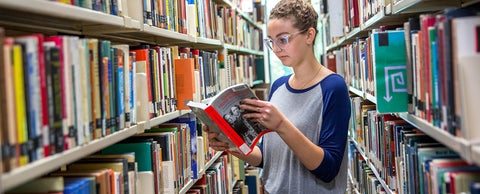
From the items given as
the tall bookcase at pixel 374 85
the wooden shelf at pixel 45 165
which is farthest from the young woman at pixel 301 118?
the wooden shelf at pixel 45 165

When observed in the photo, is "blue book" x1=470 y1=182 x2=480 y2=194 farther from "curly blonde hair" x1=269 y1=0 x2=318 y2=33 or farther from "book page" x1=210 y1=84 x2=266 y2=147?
"curly blonde hair" x1=269 y1=0 x2=318 y2=33

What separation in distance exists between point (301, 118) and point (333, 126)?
139 mm

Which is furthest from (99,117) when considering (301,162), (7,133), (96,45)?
(301,162)

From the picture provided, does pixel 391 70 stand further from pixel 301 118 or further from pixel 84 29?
pixel 84 29

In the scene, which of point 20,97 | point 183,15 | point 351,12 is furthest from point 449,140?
point 351,12

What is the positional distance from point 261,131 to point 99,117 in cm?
66

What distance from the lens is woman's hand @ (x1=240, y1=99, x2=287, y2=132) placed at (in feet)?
6.21

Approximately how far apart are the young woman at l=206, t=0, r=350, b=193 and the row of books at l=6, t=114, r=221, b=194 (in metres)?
0.24

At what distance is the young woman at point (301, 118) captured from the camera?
1.96 meters

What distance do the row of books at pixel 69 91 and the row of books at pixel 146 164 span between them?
0.11 meters

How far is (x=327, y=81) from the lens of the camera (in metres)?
2.07

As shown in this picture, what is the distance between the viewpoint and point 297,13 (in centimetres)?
216

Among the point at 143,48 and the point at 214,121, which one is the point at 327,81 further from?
the point at 143,48

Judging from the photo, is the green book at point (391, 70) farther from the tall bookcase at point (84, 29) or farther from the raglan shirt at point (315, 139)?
the tall bookcase at point (84, 29)
